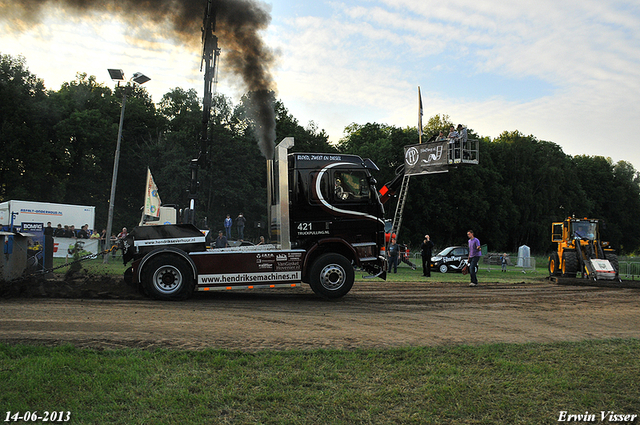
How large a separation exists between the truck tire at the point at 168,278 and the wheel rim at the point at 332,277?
2.94 meters

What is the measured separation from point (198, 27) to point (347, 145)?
50.5 metres

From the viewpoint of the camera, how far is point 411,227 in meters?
59.2

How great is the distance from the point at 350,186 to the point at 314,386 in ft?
23.2

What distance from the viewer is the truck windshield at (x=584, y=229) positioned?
21.7 meters

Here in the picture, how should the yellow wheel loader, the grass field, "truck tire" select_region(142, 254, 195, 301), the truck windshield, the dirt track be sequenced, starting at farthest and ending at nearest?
the truck windshield
the yellow wheel loader
"truck tire" select_region(142, 254, 195, 301)
the dirt track
the grass field

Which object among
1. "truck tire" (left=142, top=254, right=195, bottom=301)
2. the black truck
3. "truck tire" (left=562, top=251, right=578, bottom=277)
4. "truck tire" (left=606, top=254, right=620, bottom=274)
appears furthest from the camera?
"truck tire" (left=562, top=251, right=578, bottom=277)

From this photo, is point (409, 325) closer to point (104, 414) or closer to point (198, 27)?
point (104, 414)

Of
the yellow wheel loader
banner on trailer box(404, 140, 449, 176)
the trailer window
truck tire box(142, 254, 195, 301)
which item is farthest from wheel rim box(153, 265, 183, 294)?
the yellow wheel loader

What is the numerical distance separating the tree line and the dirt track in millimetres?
26469

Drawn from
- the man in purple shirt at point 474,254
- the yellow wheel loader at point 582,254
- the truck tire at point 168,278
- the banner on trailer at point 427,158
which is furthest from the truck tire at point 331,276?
the banner on trailer at point 427,158

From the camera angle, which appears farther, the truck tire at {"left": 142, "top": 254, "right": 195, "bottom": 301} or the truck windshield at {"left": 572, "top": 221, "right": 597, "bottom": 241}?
the truck windshield at {"left": 572, "top": 221, "right": 597, "bottom": 241}

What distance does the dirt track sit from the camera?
6.72 m

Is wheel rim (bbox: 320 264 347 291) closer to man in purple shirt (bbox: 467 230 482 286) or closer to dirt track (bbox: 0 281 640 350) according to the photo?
dirt track (bbox: 0 281 640 350)

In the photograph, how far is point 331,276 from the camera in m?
11.3
